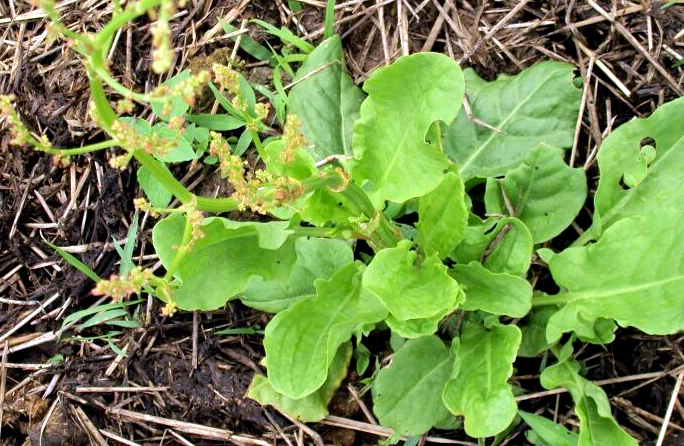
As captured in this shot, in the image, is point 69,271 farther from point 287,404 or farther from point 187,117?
point 287,404

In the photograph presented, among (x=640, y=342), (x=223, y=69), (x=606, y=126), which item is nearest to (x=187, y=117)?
(x=223, y=69)

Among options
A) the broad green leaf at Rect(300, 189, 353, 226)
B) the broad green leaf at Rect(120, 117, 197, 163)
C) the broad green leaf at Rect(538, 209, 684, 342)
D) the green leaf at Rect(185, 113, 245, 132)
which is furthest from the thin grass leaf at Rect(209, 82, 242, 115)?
the broad green leaf at Rect(538, 209, 684, 342)

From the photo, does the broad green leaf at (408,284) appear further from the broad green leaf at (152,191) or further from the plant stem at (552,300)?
the broad green leaf at (152,191)

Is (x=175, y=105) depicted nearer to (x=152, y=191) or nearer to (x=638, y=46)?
(x=152, y=191)

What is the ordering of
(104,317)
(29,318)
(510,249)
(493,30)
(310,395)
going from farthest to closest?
(29,318) → (104,317) → (493,30) → (310,395) → (510,249)

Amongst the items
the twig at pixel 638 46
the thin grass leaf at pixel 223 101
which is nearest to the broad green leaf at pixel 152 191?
the thin grass leaf at pixel 223 101

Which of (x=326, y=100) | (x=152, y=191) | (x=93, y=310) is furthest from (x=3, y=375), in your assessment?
(x=326, y=100)
